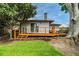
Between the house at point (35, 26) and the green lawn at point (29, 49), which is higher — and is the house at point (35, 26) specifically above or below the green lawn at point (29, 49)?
above

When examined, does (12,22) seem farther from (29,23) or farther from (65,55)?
(65,55)

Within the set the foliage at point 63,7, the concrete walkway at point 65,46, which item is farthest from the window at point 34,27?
the foliage at point 63,7

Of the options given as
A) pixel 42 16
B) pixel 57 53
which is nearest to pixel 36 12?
pixel 42 16

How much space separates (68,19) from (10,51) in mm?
1024

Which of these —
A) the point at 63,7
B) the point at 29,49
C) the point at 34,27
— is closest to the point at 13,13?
the point at 34,27

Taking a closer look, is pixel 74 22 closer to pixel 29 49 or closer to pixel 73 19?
pixel 73 19

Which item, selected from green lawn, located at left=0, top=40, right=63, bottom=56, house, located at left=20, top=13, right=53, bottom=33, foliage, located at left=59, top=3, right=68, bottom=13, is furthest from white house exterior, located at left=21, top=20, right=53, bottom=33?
foliage, located at left=59, top=3, right=68, bottom=13

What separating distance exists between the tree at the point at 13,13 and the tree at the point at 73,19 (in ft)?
1.73

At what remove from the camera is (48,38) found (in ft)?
26.2

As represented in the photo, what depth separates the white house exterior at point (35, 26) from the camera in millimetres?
7957

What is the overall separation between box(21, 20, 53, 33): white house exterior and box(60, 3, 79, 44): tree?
0.36 meters

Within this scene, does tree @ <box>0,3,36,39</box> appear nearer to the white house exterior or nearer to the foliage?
the white house exterior

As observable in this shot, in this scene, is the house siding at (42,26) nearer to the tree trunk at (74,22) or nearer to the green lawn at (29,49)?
the green lawn at (29,49)

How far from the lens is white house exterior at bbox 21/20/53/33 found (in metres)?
7.96
